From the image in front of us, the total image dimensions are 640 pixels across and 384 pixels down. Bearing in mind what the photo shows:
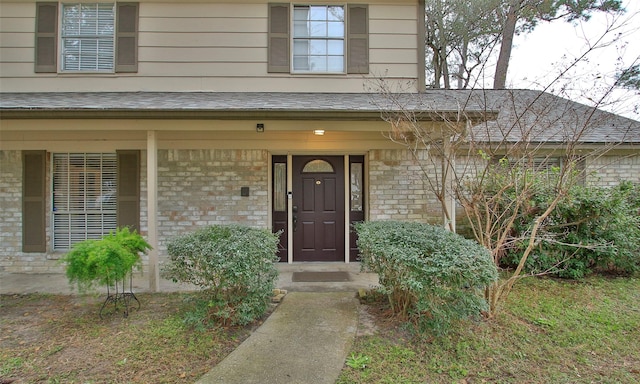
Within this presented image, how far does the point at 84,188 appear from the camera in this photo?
562cm

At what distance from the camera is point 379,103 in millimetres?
4863

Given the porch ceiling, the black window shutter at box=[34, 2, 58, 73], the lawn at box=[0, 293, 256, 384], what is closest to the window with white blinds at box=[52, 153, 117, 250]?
the porch ceiling

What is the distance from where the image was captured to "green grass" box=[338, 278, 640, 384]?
262 centimetres

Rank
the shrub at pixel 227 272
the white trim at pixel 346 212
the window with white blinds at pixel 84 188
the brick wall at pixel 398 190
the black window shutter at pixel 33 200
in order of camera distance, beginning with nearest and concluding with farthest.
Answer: the shrub at pixel 227 272 → the black window shutter at pixel 33 200 → the window with white blinds at pixel 84 188 → the brick wall at pixel 398 190 → the white trim at pixel 346 212

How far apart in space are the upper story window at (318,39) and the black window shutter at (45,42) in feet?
12.2

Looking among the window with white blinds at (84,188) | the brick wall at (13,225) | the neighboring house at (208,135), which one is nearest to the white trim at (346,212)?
the neighboring house at (208,135)

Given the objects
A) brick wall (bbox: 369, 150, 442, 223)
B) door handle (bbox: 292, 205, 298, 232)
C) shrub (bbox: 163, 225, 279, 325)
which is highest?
brick wall (bbox: 369, 150, 442, 223)

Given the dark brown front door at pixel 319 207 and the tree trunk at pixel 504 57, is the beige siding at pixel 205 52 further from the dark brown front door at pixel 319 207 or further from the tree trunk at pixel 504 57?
the tree trunk at pixel 504 57

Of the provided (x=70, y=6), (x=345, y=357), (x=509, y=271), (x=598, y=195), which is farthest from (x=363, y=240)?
(x=70, y=6)

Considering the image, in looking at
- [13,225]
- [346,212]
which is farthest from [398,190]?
[13,225]

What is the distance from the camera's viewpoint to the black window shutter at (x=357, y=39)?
5859mm

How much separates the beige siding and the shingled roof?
0.26 meters

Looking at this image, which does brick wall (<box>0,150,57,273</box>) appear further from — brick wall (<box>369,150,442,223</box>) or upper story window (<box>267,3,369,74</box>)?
brick wall (<box>369,150,442,223</box>)

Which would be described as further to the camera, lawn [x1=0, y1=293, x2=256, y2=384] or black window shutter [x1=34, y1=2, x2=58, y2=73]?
black window shutter [x1=34, y1=2, x2=58, y2=73]
